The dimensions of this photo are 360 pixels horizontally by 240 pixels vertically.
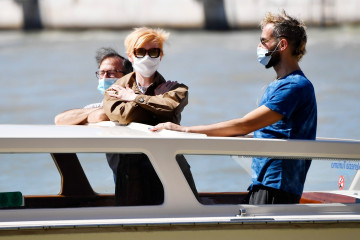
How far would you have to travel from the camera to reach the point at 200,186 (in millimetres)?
4309

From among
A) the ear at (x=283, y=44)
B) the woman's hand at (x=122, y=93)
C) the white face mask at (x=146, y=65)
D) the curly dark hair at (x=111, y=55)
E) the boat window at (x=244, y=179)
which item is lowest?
the boat window at (x=244, y=179)

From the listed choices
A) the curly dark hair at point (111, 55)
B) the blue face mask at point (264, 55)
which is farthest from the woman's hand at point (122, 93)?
the curly dark hair at point (111, 55)

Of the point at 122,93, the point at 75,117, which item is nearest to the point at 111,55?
the point at 75,117

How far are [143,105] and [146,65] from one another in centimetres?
38

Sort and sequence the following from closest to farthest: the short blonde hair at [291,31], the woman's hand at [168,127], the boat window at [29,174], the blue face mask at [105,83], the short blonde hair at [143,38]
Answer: the boat window at [29,174]
the woman's hand at [168,127]
the short blonde hair at [291,31]
the short blonde hair at [143,38]
the blue face mask at [105,83]

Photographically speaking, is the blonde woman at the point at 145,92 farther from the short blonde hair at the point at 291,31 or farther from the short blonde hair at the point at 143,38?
the short blonde hair at the point at 291,31

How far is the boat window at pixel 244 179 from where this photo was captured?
4230mm

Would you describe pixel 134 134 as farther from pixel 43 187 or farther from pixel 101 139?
pixel 43 187

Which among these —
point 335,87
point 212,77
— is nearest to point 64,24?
point 212,77

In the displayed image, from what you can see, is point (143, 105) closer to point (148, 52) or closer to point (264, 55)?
point (148, 52)

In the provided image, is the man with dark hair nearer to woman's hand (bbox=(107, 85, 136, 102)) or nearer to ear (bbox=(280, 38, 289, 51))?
woman's hand (bbox=(107, 85, 136, 102))

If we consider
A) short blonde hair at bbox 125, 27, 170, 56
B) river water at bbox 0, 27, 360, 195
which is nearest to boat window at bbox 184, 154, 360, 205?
short blonde hair at bbox 125, 27, 170, 56

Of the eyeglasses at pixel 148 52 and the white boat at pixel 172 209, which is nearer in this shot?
the white boat at pixel 172 209

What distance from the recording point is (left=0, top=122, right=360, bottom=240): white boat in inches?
154
